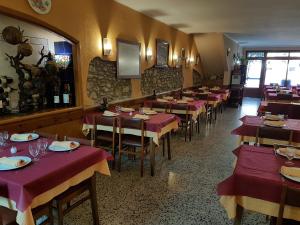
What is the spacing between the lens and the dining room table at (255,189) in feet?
4.54

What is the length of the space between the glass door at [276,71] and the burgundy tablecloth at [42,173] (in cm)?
1179

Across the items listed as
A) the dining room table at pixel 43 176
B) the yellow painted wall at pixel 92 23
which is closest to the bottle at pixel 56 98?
the yellow painted wall at pixel 92 23

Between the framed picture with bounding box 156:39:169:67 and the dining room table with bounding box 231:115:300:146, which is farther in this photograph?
the framed picture with bounding box 156:39:169:67

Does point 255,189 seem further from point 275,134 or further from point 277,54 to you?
point 277,54

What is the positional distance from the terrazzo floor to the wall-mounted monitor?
5.12ft

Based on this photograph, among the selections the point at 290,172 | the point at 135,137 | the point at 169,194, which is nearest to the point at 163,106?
the point at 135,137

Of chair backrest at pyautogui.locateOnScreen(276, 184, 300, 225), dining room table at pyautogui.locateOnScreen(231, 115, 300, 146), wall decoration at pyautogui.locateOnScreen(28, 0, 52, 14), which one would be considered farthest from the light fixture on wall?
chair backrest at pyautogui.locateOnScreen(276, 184, 300, 225)

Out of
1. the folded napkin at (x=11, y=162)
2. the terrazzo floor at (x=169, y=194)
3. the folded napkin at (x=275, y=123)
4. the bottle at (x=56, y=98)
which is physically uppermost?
the bottle at (x=56, y=98)

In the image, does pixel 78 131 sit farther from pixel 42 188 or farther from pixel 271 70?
pixel 271 70

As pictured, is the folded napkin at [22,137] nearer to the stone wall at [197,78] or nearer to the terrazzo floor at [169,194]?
the terrazzo floor at [169,194]

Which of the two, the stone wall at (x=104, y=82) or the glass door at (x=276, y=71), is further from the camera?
the glass door at (x=276, y=71)

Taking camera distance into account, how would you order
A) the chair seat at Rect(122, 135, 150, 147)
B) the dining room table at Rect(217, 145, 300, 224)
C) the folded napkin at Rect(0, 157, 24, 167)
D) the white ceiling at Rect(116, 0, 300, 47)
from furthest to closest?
1. the white ceiling at Rect(116, 0, 300, 47)
2. the chair seat at Rect(122, 135, 150, 147)
3. the folded napkin at Rect(0, 157, 24, 167)
4. the dining room table at Rect(217, 145, 300, 224)

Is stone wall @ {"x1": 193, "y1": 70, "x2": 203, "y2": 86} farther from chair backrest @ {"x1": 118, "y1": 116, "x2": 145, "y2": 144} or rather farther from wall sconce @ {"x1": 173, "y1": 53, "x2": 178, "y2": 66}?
chair backrest @ {"x1": 118, "y1": 116, "x2": 145, "y2": 144}

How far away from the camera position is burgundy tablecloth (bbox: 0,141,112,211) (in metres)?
1.34
